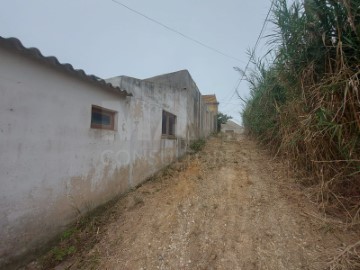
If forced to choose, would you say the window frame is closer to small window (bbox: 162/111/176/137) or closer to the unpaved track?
small window (bbox: 162/111/176/137)

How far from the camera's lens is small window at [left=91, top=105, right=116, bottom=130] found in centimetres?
328

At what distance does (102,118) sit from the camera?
3459 millimetres

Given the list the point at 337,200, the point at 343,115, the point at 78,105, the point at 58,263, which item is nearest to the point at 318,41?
the point at 343,115

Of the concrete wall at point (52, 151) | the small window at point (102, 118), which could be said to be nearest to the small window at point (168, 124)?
the concrete wall at point (52, 151)

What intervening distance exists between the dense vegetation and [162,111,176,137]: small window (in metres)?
2.99

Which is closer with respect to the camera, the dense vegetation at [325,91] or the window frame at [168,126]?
the dense vegetation at [325,91]

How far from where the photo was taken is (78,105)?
9.52 ft

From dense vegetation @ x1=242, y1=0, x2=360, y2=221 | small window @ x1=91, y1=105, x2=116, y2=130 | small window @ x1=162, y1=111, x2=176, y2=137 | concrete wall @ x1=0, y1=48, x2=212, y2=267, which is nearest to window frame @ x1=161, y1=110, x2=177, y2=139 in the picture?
small window @ x1=162, y1=111, x2=176, y2=137

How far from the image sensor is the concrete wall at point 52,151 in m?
2.09

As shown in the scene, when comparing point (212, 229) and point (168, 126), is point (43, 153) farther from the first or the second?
point (168, 126)

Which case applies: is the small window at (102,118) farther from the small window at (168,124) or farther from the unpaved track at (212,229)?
the small window at (168,124)

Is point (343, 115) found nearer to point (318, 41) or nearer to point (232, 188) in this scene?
point (318, 41)

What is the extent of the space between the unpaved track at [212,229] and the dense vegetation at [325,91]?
0.54m

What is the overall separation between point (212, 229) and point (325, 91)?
2.41 metres
